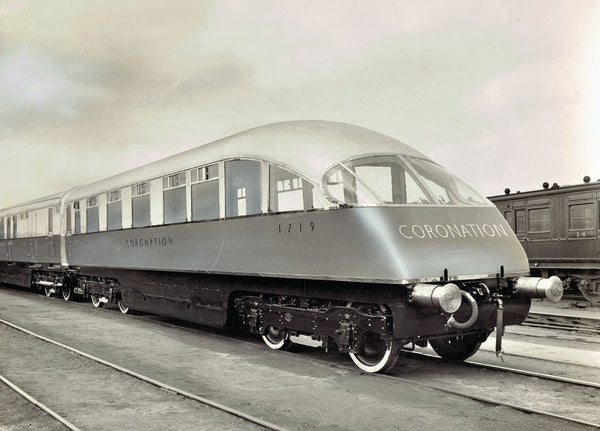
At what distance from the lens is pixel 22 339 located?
10.9 meters

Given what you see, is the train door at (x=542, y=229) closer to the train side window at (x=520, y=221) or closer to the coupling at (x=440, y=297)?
the train side window at (x=520, y=221)

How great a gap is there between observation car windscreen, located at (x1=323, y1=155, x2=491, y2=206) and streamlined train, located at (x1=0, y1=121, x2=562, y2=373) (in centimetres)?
2

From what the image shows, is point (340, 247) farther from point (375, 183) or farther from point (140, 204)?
point (140, 204)

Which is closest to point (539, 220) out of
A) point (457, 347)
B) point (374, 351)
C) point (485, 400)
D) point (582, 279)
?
point (582, 279)

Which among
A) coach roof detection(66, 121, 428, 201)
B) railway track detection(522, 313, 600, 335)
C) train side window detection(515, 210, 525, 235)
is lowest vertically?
railway track detection(522, 313, 600, 335)

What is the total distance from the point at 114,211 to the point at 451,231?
9.04 meters

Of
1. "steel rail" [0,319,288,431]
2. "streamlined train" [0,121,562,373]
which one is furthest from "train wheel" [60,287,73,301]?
"steel rail" [0,319,288,431]

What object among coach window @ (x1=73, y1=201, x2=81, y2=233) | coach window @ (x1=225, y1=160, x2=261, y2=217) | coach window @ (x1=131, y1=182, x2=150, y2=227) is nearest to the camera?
coach window @ (x1=225, y1=160, x2=261, y2=217)

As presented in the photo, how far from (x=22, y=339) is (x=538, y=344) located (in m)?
8.81

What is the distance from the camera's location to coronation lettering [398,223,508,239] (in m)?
7.31

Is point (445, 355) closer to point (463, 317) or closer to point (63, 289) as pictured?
point (463, 317)

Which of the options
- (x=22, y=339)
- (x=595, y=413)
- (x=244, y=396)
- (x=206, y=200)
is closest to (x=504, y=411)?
(x=595, y=413)

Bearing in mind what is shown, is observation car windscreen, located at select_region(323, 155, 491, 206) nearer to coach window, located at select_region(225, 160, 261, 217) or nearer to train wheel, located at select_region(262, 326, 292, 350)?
coach window, located at select_region(225, 160, 261, 217)

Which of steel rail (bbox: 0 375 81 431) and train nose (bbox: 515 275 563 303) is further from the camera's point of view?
train nose (bbox: 515 275 563 303)
